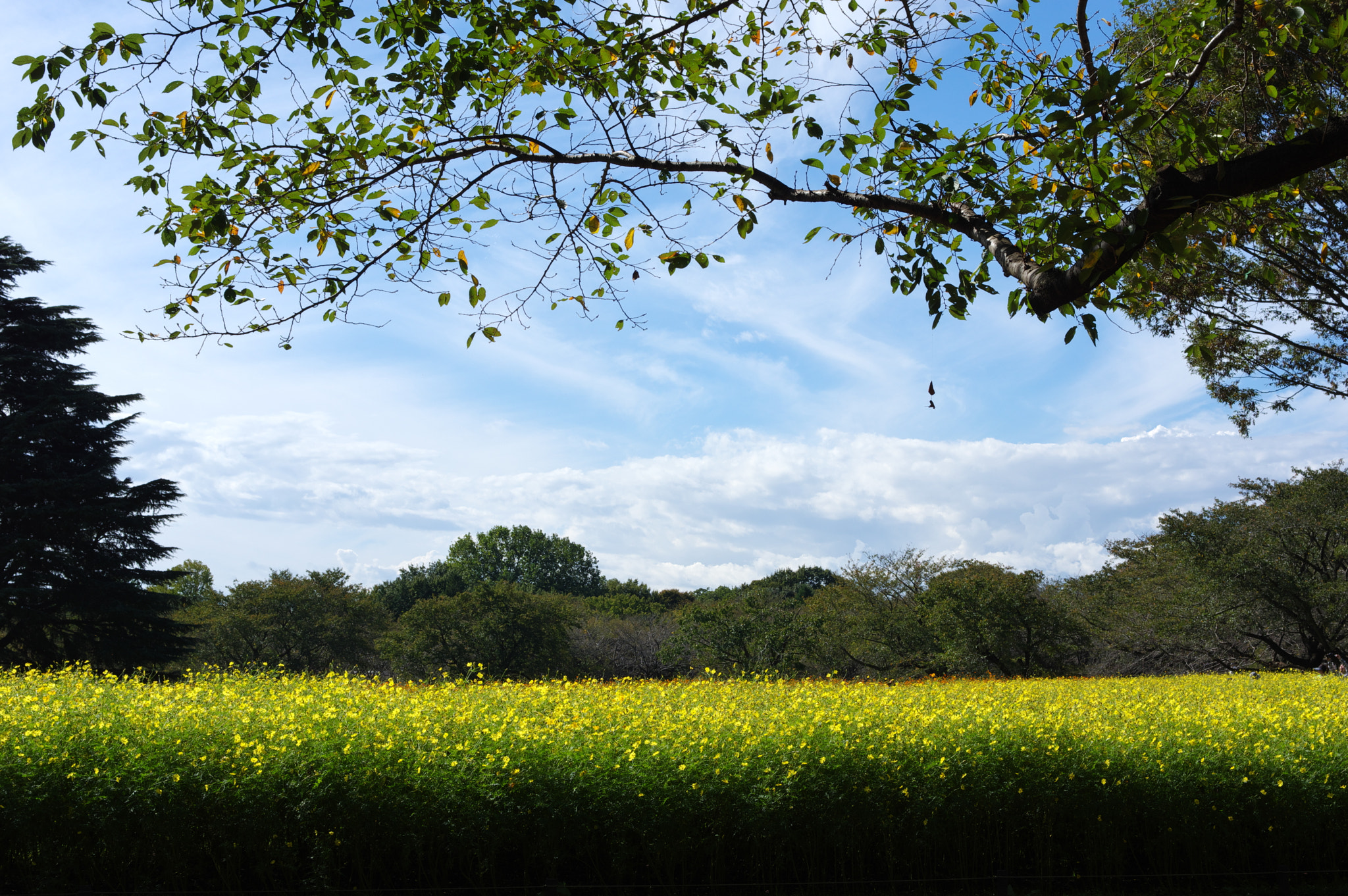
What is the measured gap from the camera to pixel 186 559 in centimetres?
3288

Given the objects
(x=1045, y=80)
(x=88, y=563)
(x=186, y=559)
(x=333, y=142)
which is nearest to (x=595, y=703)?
(x=333, y=142)

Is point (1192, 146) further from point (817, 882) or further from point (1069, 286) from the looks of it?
point (817, 882)

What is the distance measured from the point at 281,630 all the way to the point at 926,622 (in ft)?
55.6

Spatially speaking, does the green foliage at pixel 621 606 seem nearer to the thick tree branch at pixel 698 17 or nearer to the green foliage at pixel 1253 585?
the green foliage at pixel 1253 585

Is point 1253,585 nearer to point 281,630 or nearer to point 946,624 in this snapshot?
point 946,624

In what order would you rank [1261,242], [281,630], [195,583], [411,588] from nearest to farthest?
[1261,242] → [281,630] → [195,583] → [411,588]

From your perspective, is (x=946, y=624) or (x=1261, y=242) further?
(x=946, y=624)

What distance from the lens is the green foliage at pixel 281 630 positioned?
2266cm

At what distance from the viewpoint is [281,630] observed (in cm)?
2283

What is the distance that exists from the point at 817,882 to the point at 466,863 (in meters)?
2.08

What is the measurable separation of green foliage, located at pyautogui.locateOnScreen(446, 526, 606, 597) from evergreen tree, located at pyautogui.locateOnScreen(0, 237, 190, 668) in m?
27.3

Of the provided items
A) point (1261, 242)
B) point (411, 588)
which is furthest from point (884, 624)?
point (411, 588)

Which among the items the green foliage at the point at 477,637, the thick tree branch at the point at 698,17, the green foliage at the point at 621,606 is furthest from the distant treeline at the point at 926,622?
the thick tree branch at the point at 698,17

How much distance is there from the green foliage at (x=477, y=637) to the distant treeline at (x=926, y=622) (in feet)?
0.13
